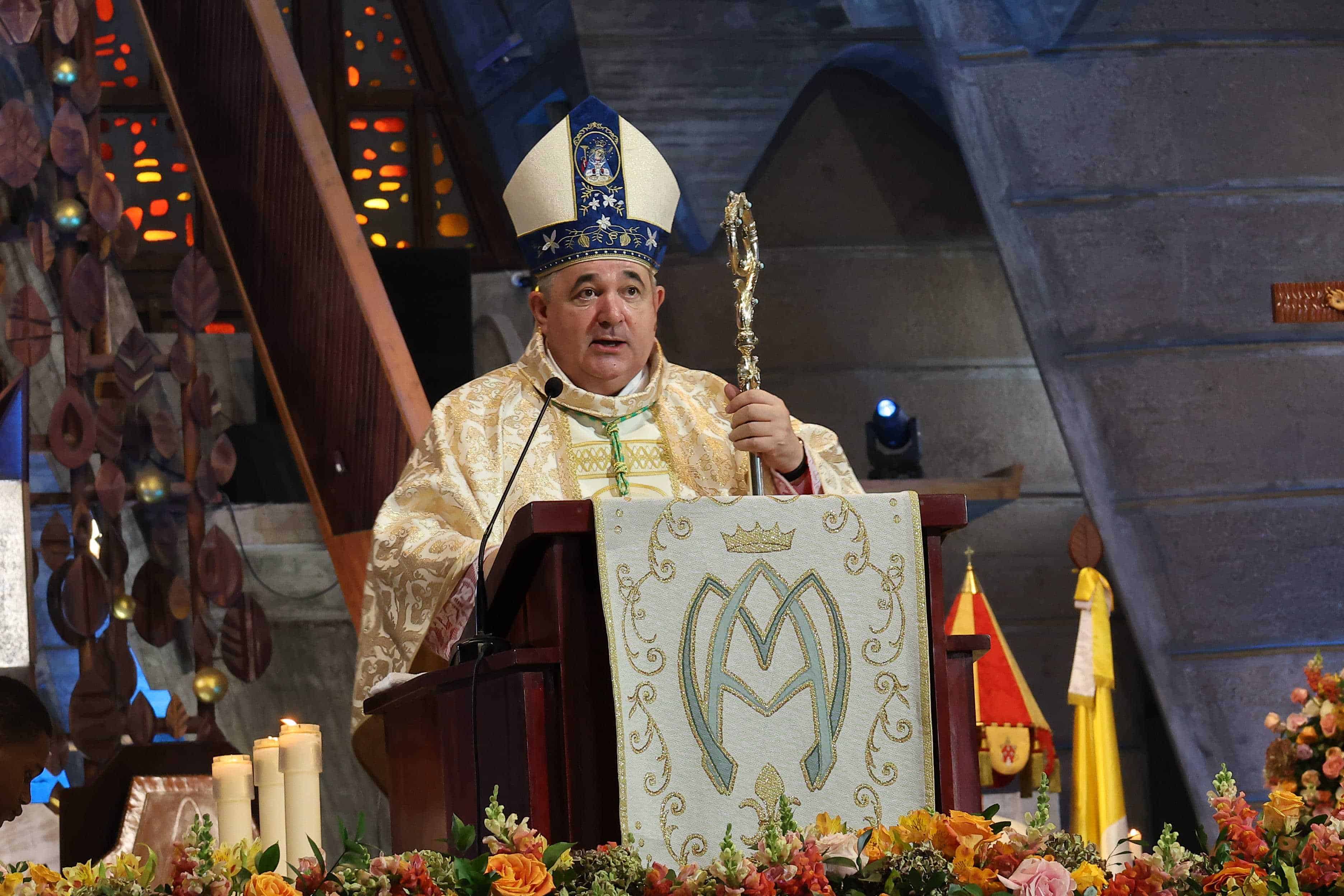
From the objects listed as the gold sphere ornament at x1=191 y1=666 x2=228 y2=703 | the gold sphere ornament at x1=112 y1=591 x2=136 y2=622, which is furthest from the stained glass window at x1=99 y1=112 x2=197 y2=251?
the gold sphere ornament at x1=191 y1=666 x2=228 y2=703

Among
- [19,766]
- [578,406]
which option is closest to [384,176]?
[19,766]

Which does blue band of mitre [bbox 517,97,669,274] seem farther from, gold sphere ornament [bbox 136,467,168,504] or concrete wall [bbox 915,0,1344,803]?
concrete wall [bbox 915,0,1344,803]

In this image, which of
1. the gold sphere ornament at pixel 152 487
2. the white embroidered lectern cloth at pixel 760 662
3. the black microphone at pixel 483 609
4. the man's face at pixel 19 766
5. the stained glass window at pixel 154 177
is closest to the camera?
the white embroidered lectern cloth at pixel 760 662

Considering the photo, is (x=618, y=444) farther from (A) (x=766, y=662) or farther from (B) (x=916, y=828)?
(B) (x=916, y=828)

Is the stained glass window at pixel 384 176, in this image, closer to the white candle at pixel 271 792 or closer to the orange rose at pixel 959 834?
the white candle at pixel 271 792

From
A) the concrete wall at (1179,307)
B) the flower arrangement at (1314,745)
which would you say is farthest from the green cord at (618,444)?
the concrete wall at (1179,307)

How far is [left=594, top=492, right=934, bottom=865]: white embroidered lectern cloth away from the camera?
1.86 metres

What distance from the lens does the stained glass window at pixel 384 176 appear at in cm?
570

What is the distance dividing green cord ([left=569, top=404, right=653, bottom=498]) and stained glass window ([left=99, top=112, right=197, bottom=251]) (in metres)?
3.19

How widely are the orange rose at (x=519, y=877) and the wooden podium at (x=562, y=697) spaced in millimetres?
339

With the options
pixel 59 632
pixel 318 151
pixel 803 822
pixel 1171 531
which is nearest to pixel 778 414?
pixel 803 822

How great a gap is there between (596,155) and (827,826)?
1436 mm

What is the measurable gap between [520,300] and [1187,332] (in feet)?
6.80

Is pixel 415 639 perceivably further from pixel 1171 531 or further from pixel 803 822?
A: pixel 1171 531
